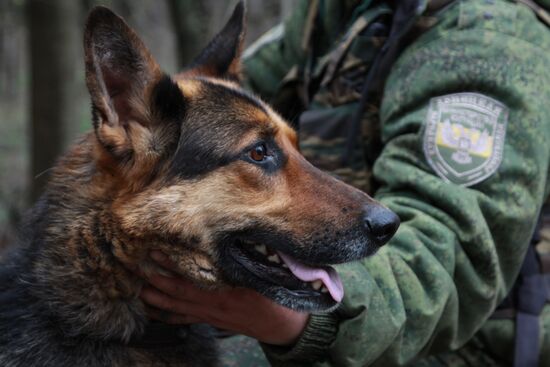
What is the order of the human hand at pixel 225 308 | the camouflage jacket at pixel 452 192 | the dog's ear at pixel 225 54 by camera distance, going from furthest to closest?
the dog's ear at pixel 225 54, the camouflage jacket at pixel 452 192, the human hand at pixel 225 308

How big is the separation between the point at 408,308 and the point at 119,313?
3.93 ft

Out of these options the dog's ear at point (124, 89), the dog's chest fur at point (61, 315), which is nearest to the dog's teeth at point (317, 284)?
the dog's chest fur at point (61, 315)

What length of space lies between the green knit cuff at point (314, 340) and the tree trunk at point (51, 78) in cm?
569

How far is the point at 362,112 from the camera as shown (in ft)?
12.0

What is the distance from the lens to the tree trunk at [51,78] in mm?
7789

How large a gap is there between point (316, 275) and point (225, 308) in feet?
1.28

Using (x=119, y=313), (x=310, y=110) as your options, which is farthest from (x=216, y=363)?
(x=310, y=110)

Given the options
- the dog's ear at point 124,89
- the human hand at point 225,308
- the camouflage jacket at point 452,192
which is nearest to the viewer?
the dog's ear at point 124,89

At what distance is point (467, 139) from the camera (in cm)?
300

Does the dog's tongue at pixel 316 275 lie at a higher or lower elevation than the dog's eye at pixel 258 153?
lower

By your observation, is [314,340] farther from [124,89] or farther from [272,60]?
[272,60]

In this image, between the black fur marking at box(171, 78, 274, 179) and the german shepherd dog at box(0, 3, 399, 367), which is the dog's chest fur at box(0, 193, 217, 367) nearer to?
the german shepherd dog at box(0, 3, 399, 367)

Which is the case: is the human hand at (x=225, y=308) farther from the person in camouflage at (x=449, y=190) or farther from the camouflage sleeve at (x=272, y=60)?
the camouflage sleeve at (x=272, y=60)

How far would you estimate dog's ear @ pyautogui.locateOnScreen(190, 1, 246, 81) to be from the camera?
3195mm
